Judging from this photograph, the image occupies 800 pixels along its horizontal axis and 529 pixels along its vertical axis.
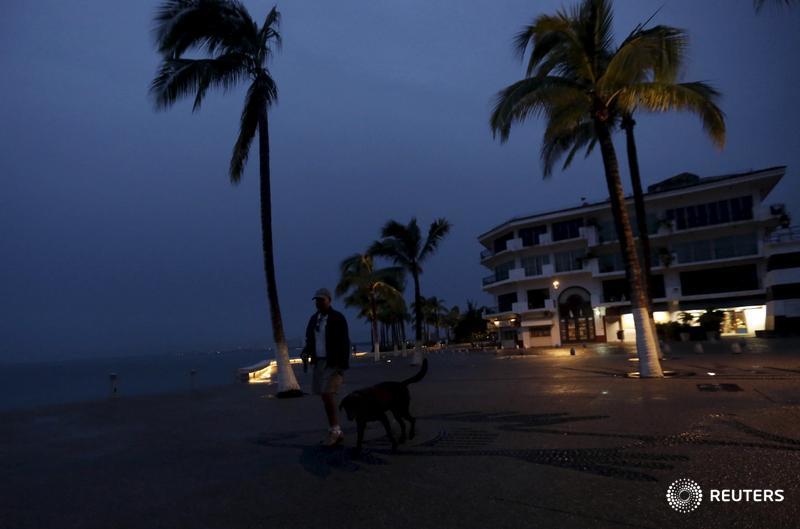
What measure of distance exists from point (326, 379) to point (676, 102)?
11.9 meters

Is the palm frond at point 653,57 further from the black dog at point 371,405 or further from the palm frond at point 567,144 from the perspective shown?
the black dog at point 371,405

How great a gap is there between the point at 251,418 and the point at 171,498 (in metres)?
5.29

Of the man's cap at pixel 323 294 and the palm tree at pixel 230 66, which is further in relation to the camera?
the palm tree at pixel 230 66

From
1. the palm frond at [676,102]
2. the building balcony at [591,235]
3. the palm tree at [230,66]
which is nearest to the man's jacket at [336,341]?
the palm tree at [230,66]

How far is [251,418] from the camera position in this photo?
402 inches

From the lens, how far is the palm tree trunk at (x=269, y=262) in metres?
14.4

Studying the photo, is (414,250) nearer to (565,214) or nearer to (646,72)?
(646,72)

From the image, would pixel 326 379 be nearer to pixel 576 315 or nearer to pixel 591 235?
pixel 591 235

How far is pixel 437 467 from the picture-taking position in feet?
18.1

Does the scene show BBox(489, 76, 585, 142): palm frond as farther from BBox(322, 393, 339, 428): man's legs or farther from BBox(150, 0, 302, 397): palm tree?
BBox(322, 393, 339, 428): man's legs

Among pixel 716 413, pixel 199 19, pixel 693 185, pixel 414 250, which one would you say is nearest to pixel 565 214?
pixel 693 185

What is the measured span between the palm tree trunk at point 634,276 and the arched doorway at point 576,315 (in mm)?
35173

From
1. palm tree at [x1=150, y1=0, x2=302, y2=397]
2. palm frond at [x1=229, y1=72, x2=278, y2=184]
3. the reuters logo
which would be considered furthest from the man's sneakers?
palm frond at [x1=229, y1=72, x2=278, y2=184]

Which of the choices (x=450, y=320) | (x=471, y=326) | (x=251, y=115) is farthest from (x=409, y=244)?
(x=450, y=320)
